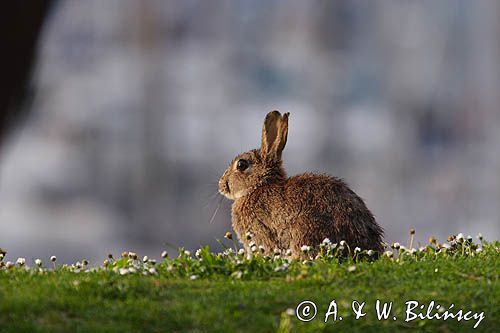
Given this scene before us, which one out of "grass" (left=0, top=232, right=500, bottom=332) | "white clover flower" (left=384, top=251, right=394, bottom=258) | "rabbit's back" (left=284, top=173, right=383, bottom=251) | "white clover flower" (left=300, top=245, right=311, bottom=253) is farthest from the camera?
"rabbit's back" (left=284, top=173, right=383, bottom=251)

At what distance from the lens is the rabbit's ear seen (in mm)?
11656

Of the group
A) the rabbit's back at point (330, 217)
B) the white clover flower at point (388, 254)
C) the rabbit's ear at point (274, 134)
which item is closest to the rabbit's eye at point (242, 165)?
the rabbit's ear at point (274, 134)

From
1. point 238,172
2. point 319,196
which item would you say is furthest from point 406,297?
point 238,172

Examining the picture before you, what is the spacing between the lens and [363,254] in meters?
10.5

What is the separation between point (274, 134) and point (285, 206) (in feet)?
4.83

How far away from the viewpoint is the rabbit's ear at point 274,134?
11656 mm

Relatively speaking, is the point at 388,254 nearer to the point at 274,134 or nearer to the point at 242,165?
the point at 274,134

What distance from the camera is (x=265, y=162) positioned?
11.8m

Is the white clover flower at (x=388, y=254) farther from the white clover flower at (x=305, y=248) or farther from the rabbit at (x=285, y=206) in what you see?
the white clover flower at (x=305, y=248)

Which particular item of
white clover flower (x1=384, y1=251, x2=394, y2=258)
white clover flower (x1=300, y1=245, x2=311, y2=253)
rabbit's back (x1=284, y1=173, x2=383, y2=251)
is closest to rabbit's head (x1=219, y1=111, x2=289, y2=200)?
rabbit's back (x1=284, y1=173, x2=383, y2=251)

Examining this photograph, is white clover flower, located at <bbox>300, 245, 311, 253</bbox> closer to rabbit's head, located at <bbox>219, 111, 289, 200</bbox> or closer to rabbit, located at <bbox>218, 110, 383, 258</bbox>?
rabbit, located at <bbox>218, 110, 383, 258</bbox>

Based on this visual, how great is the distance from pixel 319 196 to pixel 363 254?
105cm

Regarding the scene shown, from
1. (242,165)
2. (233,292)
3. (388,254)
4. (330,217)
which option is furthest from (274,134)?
(233,292)

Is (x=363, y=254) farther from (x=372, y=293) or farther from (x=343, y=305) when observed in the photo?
(x=343, y=305)
